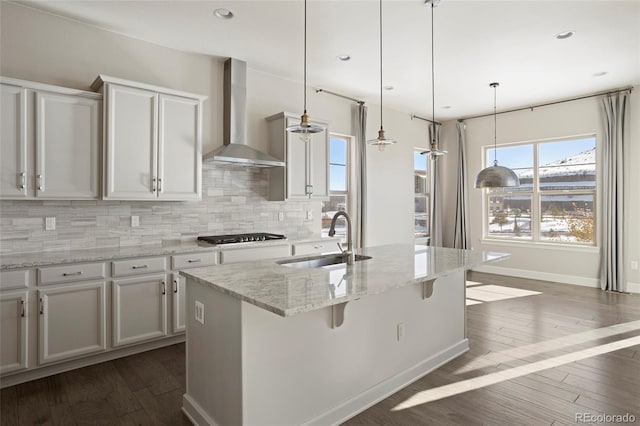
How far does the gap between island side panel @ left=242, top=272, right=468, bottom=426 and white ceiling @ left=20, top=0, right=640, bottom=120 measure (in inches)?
94.8

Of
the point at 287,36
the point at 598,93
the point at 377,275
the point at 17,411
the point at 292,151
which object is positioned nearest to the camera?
the point at 377,275

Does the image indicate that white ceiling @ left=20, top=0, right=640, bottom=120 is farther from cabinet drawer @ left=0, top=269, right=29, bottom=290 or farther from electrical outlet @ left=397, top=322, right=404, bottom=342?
electrical outlet @ left=397, top=322, right=404, bottom=342

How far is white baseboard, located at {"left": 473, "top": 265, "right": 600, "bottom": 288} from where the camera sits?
5843 mm

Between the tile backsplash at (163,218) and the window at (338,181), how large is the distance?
0.36 metres

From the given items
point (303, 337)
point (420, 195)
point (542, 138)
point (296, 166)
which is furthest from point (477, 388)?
point (542, 138)

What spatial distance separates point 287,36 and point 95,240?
270cm

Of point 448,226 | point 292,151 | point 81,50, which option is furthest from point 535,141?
point 81,50

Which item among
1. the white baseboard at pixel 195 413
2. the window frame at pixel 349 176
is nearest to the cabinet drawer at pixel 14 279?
the white baseboard at pixel 195 413

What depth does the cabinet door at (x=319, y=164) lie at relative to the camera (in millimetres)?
4754

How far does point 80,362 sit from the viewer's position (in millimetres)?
3018

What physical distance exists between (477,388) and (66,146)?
3.71 metres

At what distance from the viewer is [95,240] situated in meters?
3.47

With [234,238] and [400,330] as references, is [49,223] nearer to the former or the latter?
[234,238]

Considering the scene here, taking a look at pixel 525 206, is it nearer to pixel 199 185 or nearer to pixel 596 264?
pixel 596 264
